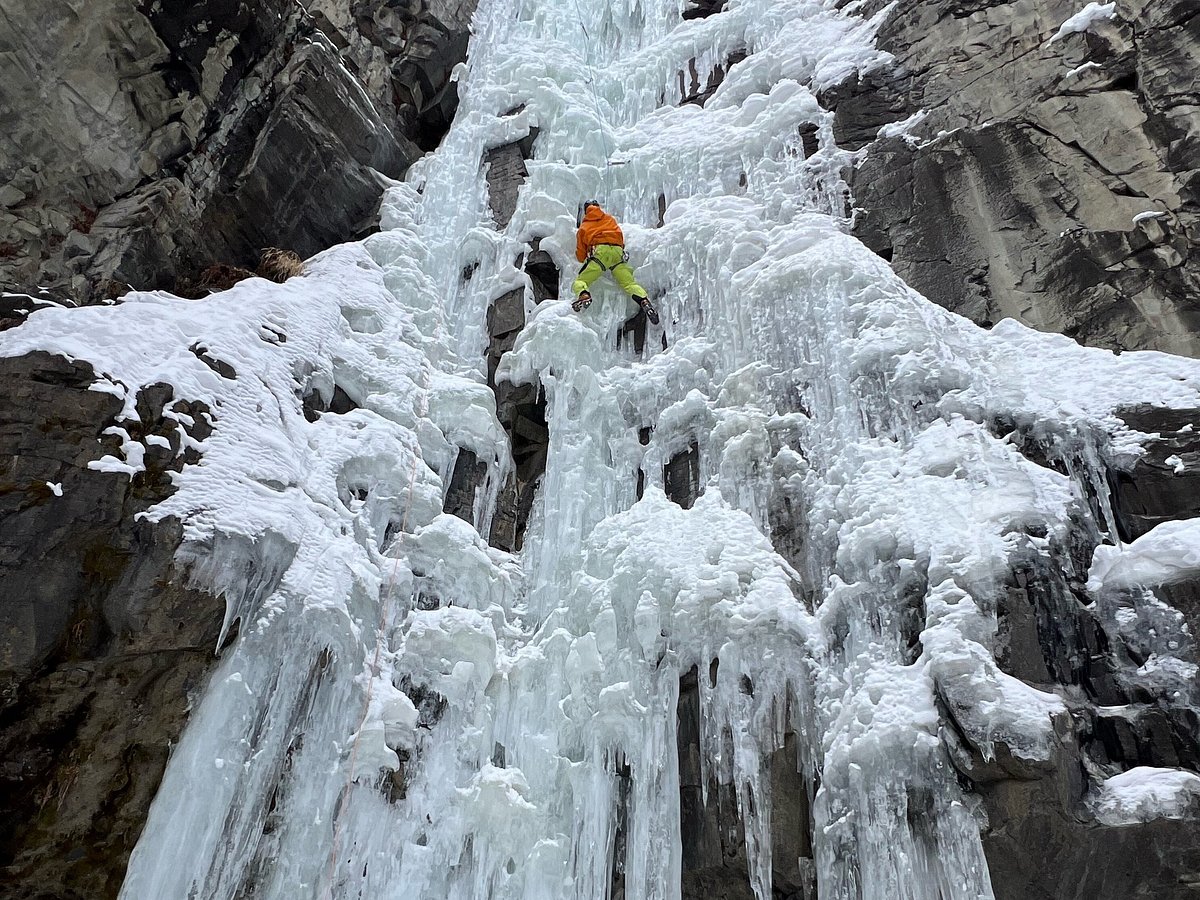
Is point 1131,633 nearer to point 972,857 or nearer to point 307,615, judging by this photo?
point 972,857

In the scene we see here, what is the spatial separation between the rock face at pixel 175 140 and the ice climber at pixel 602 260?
9.58ft

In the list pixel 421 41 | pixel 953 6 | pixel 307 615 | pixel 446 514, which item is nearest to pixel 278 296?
pixel 446 514

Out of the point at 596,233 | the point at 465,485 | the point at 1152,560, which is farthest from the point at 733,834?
the point at 596,233

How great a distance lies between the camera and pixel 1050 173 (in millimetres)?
7125

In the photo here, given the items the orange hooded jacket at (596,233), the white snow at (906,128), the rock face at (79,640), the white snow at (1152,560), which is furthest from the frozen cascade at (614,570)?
the white snow at (906,128)

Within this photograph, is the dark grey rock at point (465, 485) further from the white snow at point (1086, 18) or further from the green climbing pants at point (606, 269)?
the white snow at point (1086, 18)

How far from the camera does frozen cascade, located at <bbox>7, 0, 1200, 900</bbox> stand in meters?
4.86

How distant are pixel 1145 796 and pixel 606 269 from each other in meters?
5.96

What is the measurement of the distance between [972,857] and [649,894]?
5.98 feet

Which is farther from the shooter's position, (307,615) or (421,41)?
(421,41)

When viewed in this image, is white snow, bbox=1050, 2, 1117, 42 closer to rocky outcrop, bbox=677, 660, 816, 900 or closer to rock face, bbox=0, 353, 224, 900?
rocky outcrop, bbox=677, 660, 816, 900

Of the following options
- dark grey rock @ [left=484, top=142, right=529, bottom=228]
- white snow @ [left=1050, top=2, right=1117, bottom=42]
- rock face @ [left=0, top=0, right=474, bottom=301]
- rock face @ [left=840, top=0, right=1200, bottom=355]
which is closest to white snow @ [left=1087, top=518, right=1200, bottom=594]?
rock face @ [left=840, top=0, right=1200, bottom=355]

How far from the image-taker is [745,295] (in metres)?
7.52

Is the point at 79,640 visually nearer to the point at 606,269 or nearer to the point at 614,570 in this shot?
the point at 614,570
